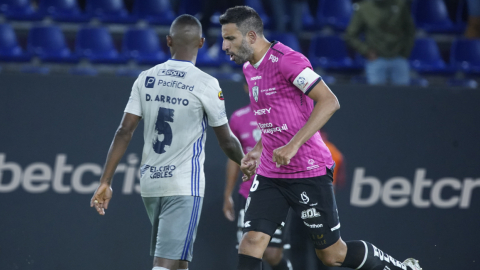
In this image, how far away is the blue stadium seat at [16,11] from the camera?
8898 mm

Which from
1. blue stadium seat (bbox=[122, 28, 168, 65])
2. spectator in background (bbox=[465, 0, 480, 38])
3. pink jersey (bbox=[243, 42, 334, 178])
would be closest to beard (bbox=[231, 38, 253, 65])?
pink jersey (bbox=[243, 42, 334, 178])

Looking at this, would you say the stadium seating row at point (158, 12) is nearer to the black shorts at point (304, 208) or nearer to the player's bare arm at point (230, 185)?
the player's bare arm at point (230, 185)

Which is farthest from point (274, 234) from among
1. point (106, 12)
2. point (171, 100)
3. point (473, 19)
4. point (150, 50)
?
point (473, 19)

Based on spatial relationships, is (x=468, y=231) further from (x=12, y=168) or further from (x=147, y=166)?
(x=12, y=168)

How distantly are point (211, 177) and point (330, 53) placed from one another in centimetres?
408

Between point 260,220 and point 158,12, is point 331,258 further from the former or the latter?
point 158,12

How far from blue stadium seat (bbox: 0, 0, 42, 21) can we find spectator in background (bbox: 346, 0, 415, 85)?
5.15 meters

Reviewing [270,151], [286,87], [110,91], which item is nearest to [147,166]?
A: [270,151]

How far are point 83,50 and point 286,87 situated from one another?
536 cm

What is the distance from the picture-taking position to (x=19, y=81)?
213 inches

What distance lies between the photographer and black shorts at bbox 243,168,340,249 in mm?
3955

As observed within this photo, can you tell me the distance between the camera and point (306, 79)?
3.63m

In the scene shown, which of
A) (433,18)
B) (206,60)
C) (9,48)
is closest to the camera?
(9,48)

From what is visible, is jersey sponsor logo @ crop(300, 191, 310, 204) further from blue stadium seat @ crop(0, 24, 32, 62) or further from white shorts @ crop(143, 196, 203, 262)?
Answer: blue stadium seat @ crop(0, 24, 32, 62)
